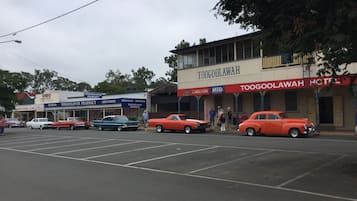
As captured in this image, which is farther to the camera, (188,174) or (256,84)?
(256,84)

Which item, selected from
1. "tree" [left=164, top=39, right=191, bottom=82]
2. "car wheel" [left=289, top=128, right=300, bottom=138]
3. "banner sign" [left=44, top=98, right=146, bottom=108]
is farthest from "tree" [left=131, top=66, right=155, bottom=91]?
"car wheel" [left=289, top=128, right=300, bottom=138]

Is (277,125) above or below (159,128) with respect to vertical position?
above

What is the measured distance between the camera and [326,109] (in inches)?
1051

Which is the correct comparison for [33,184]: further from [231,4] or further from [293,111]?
[293,111]

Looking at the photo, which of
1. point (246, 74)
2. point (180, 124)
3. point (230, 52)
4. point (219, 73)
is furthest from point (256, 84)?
point (180, 124)

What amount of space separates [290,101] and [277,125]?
22.2ft

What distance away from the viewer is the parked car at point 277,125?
21.4m

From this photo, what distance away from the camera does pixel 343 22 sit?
7551mm

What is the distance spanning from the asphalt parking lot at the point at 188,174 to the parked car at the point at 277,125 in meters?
6.00

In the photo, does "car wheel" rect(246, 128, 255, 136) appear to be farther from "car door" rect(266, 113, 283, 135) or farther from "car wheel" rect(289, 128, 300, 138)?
"car wheel" rect(289, 128, 300, 138)

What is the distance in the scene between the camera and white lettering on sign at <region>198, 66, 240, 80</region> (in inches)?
1227

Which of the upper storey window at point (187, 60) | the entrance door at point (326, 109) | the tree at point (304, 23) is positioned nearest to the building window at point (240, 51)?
the upper storey window at point (187, 60)

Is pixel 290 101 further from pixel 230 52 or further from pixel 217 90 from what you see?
pixel 230 52

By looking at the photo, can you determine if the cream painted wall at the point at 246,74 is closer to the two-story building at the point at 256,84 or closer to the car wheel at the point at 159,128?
the two-story building at the point at 256,84
